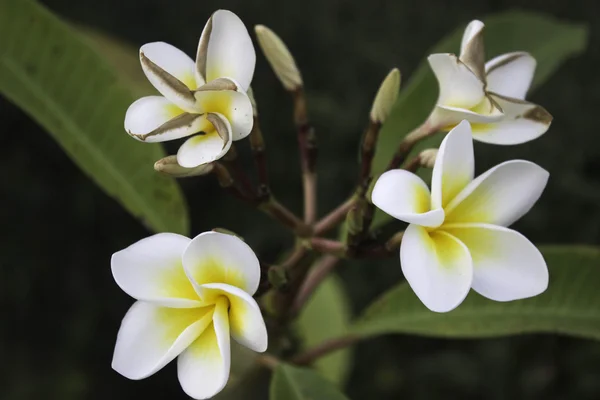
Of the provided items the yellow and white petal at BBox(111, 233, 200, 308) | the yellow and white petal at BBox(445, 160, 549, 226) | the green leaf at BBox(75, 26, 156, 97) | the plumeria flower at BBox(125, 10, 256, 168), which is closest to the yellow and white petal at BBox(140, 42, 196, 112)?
the plumeria flower at BBox(125, 10, 256, 168)

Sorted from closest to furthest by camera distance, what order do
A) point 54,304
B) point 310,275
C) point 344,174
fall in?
1. point 310,275
2. point 54,304
3. point 344,174

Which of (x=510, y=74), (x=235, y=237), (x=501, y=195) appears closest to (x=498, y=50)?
(x=510, y=74)

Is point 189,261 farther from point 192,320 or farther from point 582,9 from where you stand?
point 582,9

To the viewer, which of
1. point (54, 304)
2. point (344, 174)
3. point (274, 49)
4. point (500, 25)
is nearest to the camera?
point (274, 49)

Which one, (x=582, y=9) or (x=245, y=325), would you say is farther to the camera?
(x=582, y=9)

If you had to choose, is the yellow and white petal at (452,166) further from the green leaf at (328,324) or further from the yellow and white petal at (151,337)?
the green leaf at (328,324)

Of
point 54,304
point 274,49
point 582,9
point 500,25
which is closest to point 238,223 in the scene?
point 54,304
